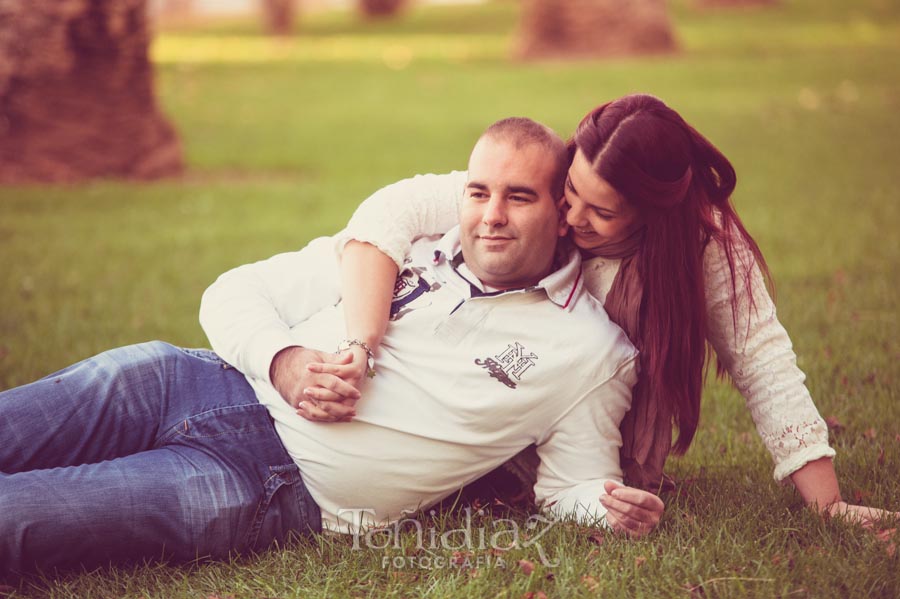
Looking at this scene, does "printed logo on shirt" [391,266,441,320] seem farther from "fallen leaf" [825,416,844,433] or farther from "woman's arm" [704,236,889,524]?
"fallen leaf" [825,416,844,433]

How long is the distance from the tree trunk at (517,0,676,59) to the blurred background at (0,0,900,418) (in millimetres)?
43

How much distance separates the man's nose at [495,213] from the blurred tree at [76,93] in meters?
8.27

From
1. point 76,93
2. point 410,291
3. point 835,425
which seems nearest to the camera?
point 410,291

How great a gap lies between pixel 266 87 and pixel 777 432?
51.2ft

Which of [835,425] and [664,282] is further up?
[664,282]

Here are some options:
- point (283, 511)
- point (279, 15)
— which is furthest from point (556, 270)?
point (279, 15)

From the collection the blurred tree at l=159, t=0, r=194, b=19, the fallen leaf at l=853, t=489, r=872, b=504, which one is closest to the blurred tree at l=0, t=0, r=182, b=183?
the fallen leaf at l=853, t=489, r=872, b=504

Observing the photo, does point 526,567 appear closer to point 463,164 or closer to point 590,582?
point 590,582

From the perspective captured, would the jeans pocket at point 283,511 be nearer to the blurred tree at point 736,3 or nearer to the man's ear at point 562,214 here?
the man's ear at point 562,214

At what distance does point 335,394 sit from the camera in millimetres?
3107

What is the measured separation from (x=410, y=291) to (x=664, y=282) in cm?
87

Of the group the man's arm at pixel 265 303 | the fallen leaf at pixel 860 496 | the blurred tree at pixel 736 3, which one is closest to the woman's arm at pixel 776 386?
the fallen leaf at pixel 860 496

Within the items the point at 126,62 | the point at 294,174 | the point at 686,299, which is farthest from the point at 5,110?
the point at 686,299

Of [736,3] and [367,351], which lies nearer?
[367,351]
